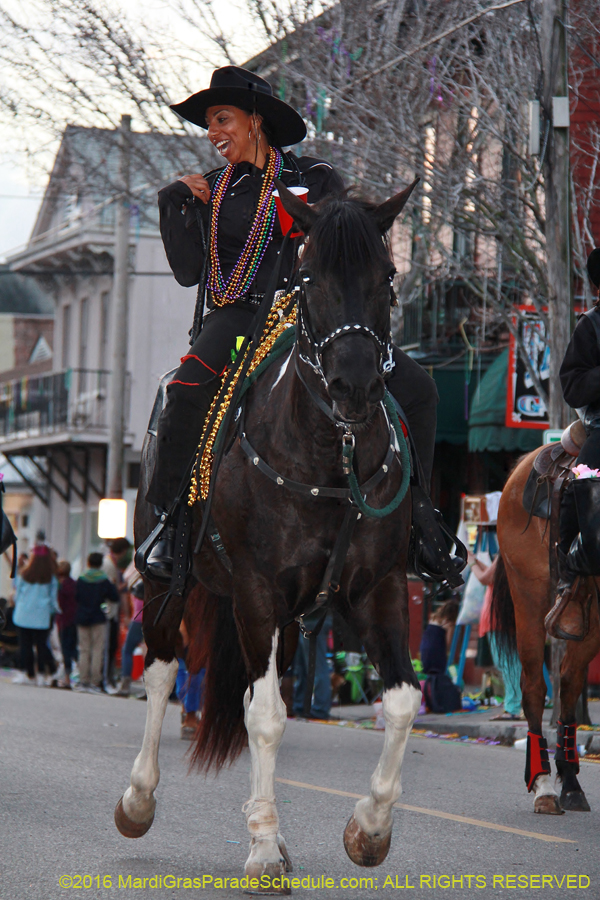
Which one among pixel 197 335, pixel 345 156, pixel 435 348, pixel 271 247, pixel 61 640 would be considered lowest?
pixel 61 640

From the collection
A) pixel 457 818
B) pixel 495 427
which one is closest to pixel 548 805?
pixel 457 818

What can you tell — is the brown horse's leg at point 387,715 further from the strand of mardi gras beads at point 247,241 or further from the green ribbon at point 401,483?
the strand of mardi gras beads at point 247,241

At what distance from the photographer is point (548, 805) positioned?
290 inches

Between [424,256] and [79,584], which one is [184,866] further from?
[424,256]

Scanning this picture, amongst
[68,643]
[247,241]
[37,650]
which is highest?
[247,241]

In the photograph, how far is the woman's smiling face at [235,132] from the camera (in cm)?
614

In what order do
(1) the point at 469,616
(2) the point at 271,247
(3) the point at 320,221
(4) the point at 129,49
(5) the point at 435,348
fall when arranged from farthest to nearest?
(5) the point at 435,348 < (4) the point at 129,49 < (1) the point at 469,616 < (2) the point at 271,247 < (3) the point at 320,221

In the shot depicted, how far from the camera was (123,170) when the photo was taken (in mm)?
21812

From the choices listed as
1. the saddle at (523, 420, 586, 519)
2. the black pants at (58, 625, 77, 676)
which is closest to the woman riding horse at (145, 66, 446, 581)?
the saddle at (523, 420, 586, 519)

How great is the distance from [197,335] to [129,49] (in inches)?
547

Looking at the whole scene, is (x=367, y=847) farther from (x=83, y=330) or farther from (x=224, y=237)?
(x=83, y=330)

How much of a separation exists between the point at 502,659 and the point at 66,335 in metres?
30.1

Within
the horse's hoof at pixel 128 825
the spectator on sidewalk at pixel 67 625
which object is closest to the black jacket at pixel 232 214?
the horse's hoof at pixel 128 825

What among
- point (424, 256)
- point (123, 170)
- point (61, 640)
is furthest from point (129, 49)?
point (61, 640)
